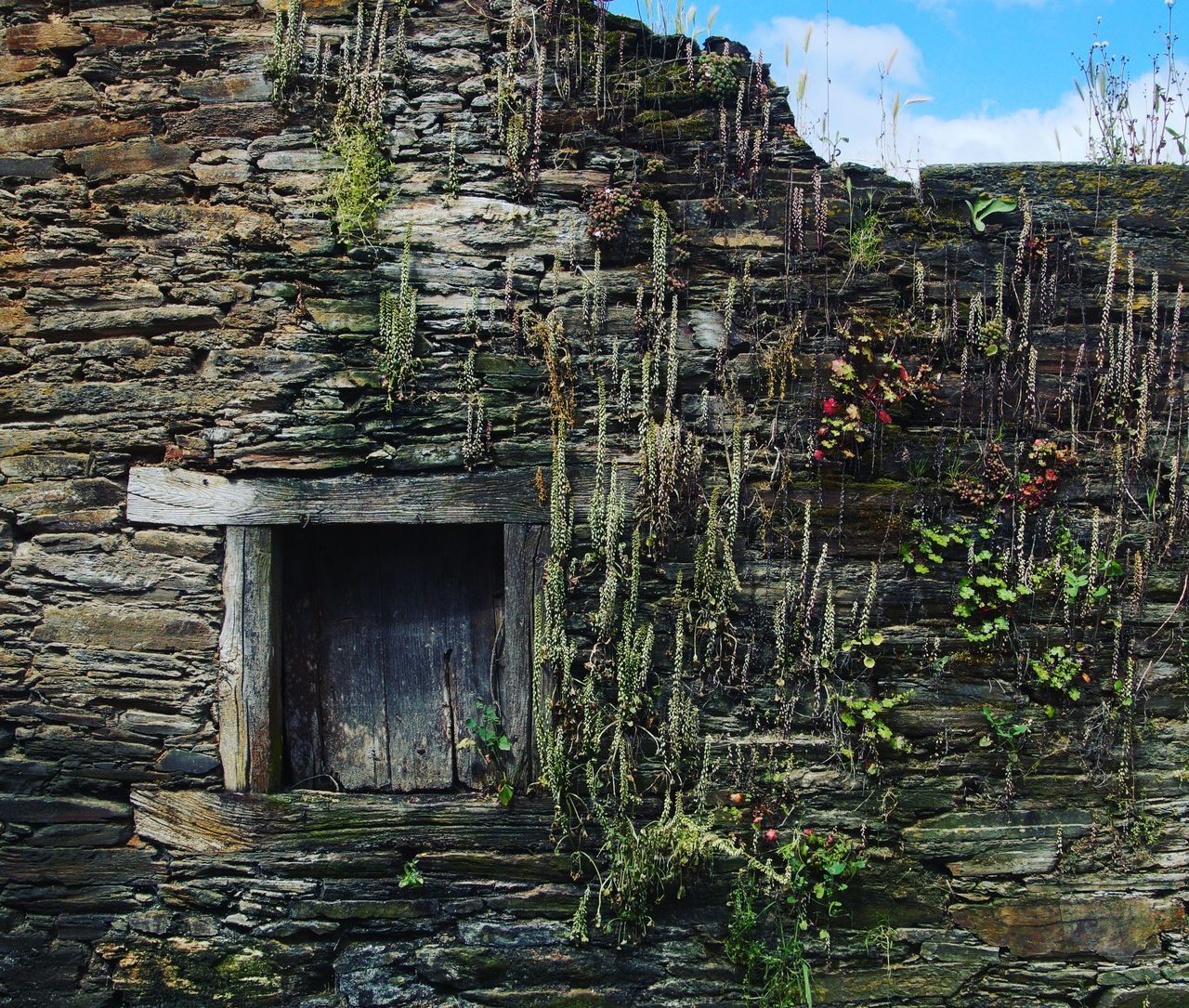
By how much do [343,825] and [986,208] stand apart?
3.53 metres

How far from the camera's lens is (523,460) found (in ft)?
10.8

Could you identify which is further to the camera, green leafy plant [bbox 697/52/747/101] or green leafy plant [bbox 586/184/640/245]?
green leafy plant [bbox 697/52/747/101]

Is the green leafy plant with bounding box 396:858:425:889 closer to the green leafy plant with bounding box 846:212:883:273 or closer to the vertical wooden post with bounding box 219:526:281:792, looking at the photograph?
the vertical wooden post with bounding box 219:526:281:792

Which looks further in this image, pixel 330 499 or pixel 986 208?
pixel 986 208

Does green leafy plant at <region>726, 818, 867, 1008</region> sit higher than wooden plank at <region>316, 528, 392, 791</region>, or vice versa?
wooden plank at <region>316, 528, 392, 791</region>

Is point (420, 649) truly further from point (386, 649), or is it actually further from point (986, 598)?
point (986, 598)

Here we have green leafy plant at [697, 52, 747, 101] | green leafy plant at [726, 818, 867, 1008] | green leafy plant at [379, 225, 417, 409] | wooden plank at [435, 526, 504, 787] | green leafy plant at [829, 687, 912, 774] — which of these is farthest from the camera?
green leafy plant at [697, 52, 747, 101]

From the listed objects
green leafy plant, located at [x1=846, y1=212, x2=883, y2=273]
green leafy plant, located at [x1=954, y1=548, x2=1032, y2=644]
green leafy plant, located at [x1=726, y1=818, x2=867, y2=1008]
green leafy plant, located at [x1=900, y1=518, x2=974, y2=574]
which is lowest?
green leafy plant, located at [x1=726, y1=818, x2=867, y2=1008]

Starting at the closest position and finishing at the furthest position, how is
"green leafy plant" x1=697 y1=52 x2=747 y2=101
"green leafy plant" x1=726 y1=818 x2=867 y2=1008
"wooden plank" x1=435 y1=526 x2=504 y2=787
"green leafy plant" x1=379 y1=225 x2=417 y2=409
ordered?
"green leafy plant" x1=726 y1=818 x2=867 y2=1008
"green leafy plant" x1=379 y1=225 x2=417 y2=409
"wooden plank" x1=435 y1=526 x2=504 y2=787
"green leafy plant" x1=697 y1=52 x2=747 y2=101

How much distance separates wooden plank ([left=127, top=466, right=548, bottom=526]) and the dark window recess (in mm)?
211

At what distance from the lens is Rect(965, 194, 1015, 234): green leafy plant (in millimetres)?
3520

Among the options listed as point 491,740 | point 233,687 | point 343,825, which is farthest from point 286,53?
point 343,825

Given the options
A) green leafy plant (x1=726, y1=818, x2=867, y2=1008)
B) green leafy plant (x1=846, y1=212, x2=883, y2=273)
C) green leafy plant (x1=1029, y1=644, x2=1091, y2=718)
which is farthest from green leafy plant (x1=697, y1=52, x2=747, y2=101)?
green leafy plant (x1=726, y1=818, x2=867, y2=1008)

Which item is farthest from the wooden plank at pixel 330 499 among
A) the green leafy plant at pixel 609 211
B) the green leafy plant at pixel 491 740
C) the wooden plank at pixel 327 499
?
the green leafy plant at pixel 609 211
